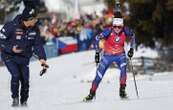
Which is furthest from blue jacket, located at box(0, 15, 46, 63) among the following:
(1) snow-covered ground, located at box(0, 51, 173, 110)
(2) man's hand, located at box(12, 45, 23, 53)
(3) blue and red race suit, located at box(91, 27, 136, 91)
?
(3) blue and red race suit, located at box(91, 27, 136, 91)

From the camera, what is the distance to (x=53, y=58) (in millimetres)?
33062

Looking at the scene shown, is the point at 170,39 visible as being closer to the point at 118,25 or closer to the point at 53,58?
the point at 53,58

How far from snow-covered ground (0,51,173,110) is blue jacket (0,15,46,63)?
1.01 meters

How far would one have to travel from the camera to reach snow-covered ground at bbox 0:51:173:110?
1307cm

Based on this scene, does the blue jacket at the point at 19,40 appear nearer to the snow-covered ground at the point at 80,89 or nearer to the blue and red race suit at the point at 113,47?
the snow-covered ground at the point at 80,89

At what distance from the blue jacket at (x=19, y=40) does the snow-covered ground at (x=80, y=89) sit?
101 centimetres

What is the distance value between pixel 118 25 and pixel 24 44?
7.02 ft

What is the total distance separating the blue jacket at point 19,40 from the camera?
44.0ft

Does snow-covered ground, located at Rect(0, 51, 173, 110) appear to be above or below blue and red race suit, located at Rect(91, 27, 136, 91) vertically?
below

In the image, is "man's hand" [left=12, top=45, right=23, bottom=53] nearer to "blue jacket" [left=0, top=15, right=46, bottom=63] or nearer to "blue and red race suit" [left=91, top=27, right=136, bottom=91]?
"blue jacket" [left=0, top=15, right=46, bottom=63]

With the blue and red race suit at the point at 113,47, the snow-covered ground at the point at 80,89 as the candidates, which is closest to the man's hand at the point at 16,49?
the snow-covered ground at the point at 80,89

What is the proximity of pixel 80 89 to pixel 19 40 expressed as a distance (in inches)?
235

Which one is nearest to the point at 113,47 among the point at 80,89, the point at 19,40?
the point at 19,40

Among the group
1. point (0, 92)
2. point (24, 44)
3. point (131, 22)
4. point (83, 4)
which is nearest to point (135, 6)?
point (131, 22)
